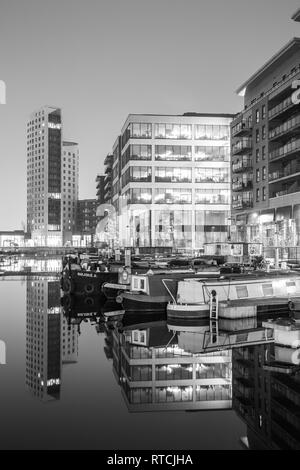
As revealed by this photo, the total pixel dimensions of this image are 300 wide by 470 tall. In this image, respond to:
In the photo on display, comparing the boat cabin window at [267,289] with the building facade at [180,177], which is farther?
the building facade at [180,177]

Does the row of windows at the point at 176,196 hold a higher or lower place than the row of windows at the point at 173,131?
lower

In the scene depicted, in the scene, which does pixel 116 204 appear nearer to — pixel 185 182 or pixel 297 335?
pixel 185 182

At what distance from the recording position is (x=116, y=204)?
14062 cm

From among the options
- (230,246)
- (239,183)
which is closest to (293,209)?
(230,246)

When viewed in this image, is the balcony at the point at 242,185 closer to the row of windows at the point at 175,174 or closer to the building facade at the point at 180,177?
the building facade at the point at 180,177

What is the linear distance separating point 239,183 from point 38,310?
59380 mm

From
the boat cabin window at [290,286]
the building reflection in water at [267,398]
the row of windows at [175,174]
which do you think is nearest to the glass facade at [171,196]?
the row of windows at [175,174]

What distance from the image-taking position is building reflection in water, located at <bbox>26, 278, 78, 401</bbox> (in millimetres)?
17875

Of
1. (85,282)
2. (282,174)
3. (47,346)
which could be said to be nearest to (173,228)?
(282,174)

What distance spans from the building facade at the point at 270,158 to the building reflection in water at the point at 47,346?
34.3 m

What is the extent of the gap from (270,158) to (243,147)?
404 inches

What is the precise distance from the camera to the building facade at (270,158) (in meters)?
70.0

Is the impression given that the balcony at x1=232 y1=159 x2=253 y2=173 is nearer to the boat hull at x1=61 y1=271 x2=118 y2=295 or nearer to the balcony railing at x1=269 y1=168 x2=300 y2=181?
the balcony railing at x1=269 y1=168 x2=300 y2=181

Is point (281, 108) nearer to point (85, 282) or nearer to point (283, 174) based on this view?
point (283, 174)
